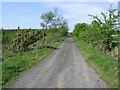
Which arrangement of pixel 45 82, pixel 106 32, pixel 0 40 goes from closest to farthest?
pixel 45 82 < pixel 106 32 < pixel 0 40

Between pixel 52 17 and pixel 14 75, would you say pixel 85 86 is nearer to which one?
pixel 14 75

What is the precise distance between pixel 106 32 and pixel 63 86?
65.7 feet

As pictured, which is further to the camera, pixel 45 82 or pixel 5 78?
pixel 5 78

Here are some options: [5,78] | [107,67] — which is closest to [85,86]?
[5,78]

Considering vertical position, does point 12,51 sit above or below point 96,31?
below

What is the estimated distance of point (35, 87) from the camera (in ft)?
39.2

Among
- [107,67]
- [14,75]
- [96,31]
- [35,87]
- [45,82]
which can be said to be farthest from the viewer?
[96,31]

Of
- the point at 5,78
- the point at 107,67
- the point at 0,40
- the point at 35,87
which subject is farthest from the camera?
the point at 0,40

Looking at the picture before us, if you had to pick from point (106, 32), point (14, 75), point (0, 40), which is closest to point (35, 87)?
point (14, 75)

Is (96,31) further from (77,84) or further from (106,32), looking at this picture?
(77,84)

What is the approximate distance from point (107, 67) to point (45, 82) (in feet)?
17.4

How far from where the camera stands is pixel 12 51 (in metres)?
33.1

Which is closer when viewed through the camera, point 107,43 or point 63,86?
point 63,86

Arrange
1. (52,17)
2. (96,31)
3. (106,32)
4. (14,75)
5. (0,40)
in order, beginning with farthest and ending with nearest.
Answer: (52,17) → (0,40) → (96,31) → (106,32) → (14,75)
